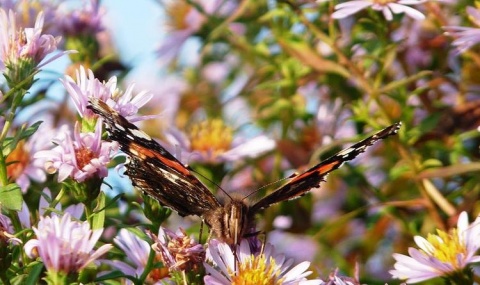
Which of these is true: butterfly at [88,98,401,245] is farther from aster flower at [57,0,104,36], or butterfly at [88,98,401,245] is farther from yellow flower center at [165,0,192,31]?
yellow flower center at [165,0,192,31]

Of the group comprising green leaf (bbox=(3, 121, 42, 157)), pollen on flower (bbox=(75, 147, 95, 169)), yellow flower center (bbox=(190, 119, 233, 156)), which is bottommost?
pollen on flower (bbox=(75, 147, 95, 169))

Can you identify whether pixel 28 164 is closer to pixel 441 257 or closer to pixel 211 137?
pixel 211 137

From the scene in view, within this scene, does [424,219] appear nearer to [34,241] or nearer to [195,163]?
[195,163]

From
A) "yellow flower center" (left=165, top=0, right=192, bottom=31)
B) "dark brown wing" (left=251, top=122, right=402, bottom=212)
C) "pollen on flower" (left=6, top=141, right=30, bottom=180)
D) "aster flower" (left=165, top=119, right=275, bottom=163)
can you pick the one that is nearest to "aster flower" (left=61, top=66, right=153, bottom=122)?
"dark brown wing" (left=251, top=122, right=402, bottom=212)

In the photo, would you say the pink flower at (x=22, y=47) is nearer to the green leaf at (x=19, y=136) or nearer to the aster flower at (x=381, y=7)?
the green leaf at (x=19, y=136)

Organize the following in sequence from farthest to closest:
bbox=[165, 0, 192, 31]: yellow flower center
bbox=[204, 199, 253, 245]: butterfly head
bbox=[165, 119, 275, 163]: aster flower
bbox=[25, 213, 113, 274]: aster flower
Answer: bbox=[165, 0, 192, 31]: yellow flower center < bbox=[165, 119, 275, 163]: aster flower < bbox=[204, 199, 253, 245]: butterfly head < bbox=[25, 213, 113, 274]: aster flower

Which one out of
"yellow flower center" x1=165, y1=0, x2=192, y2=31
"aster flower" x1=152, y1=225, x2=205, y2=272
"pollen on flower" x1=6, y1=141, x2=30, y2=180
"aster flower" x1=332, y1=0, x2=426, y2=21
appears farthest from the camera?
"yellow flower center" x1=165, y1=0, x2=192, y2=31

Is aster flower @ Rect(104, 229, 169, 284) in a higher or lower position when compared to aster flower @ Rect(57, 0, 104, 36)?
lower
